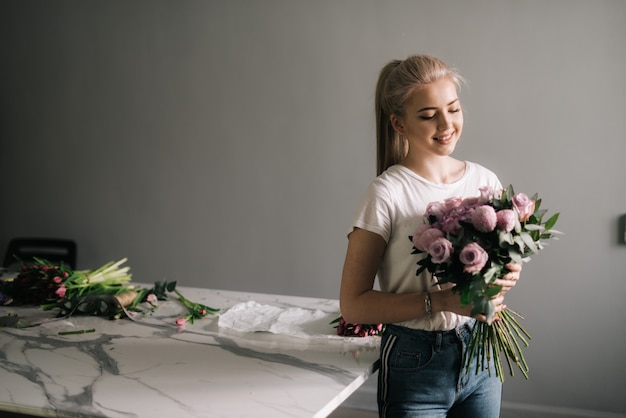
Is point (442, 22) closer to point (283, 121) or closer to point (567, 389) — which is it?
point (283, 121)

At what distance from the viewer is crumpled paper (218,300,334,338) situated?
2.10m

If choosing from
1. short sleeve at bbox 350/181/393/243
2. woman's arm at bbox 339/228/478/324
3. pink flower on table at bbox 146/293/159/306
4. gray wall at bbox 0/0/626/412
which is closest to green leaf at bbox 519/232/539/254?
woman's arm at bbox 339/228/478/324

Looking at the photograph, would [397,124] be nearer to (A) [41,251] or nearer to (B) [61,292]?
(B) [61,292]

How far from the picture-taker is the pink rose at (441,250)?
1.46 m

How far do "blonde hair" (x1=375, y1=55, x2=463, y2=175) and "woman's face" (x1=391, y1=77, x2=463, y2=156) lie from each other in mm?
21

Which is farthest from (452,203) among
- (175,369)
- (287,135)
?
(287,135)

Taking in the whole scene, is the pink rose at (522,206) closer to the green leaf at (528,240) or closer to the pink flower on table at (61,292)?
the green leaf at (528,240)

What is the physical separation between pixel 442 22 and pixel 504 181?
95 centimetres

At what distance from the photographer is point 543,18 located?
3.37 meters

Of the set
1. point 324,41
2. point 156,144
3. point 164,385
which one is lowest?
point 164,385

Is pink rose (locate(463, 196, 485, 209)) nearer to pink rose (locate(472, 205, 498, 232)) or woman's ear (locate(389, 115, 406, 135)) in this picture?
pink rose (locate(472, 205, 498, 232))

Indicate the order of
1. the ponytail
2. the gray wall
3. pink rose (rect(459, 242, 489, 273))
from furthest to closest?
the gray wall
the ponytail
pink rose (rect(459, 242, 489, 273))

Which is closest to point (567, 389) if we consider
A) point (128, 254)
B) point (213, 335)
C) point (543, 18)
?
point (543, 18)

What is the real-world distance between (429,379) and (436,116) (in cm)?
68
